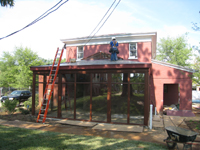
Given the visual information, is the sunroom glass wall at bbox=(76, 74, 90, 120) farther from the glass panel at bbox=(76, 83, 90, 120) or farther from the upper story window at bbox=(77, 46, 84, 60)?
the upper story window at bbox=(77, 46, 84, 60)

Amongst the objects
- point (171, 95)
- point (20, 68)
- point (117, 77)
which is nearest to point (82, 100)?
point (117, 77)

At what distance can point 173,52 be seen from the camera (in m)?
34.6

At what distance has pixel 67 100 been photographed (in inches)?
450

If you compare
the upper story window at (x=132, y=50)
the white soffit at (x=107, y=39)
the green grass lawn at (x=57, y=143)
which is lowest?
the green grass lawn at (x=57, y=143)

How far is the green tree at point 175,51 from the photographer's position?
32469 mm

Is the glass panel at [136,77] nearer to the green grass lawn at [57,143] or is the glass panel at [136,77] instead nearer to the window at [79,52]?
the green grass lawn at [57,143]

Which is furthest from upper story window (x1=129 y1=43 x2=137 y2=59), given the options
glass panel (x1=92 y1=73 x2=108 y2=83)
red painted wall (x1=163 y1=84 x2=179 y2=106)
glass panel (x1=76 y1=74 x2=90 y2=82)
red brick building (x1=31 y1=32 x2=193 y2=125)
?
glass panel (x1=76 y1=74 x2=90 y2=82)

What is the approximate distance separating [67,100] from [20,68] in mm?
17240

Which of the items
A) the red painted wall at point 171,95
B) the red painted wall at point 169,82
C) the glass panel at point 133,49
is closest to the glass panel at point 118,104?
the red painted wall at point 169,82

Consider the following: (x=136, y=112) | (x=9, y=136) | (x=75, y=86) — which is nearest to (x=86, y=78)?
(x=75, y=86)

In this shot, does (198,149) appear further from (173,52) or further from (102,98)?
(173,52)

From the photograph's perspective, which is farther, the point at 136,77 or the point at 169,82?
the point at 169,82

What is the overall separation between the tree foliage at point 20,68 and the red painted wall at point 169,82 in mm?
18695

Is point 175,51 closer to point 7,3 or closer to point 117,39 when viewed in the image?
point 117,39
